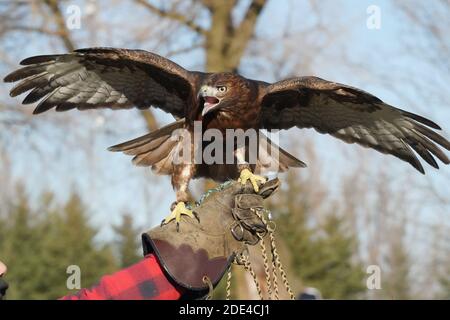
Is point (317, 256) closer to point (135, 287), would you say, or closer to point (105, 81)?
point (105, 81)

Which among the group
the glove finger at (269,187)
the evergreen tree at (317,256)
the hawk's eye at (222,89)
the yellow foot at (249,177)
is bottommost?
the glove finger at (269,187)

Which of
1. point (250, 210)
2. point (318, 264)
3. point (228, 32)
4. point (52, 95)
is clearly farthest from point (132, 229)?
point (250, 210)

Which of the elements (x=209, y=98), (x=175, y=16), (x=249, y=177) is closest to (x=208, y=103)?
(x=209, y=98)

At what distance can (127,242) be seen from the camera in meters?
22.7

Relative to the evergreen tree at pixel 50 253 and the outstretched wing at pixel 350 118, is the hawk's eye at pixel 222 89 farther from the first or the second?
the evergreen tree at pixel 50 253

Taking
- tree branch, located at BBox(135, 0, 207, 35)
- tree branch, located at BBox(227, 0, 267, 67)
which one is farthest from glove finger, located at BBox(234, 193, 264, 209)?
tree branch, located at BBox(135, 0, 207, 35)

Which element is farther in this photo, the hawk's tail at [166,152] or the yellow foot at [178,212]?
the hawk's tail at [166,152]

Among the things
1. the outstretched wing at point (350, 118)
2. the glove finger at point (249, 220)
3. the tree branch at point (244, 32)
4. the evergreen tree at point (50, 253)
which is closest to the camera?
the glove finger at point (249, 220)

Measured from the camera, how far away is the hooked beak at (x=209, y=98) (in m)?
5.79

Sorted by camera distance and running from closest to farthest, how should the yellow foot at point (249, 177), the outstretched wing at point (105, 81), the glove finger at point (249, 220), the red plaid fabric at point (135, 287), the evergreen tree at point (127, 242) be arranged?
the red plaid fabric at point (135, 287), the glove finger at point (249, 220), the yellow foot at point (249, 177), the outstretched wing at point (105, 81), the evergreen tree at point (127, 242)

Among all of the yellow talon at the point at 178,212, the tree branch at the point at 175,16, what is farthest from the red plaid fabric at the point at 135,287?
the tree branch at the point at 175,16

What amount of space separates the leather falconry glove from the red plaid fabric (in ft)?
0.14

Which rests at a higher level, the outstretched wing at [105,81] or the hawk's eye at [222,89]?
the outstretched wing at [105,81]

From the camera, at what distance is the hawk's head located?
5.82m
